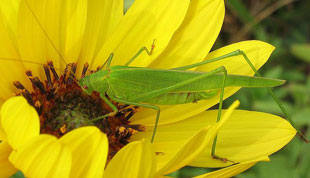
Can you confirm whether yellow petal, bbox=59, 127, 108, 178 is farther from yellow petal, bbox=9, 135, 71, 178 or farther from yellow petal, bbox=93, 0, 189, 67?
yellow petal, bbox=93, 0, 189, 67

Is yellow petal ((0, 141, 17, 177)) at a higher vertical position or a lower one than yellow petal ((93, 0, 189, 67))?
lower

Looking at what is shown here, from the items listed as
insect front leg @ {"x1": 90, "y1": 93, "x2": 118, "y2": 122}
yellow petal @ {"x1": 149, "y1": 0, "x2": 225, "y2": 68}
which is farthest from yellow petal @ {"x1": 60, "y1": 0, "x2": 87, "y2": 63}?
yellow petal @ {"x1": 149, "y1": 0, "x2": 225, "y2": 68}

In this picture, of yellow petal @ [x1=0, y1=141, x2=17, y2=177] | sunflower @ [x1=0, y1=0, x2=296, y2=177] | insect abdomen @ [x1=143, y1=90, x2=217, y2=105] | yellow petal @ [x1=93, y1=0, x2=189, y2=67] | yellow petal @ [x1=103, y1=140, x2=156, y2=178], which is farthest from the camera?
yellow petal @ [x1=93, y1=0, x2=189, y2=67]

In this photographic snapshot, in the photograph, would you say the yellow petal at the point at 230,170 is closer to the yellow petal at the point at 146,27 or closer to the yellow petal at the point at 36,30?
the yellow petal at the point at 146,27

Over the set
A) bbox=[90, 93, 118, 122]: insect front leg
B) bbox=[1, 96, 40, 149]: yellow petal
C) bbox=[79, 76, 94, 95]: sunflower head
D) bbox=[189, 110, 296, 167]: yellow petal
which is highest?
bbox=[1, 96, 40, 149]: yellow petal

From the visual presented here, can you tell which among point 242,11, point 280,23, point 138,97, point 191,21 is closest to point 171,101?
point 138,97

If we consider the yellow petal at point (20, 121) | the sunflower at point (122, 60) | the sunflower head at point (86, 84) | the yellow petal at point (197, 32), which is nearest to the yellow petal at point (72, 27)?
the sunflower at point (122, 60)

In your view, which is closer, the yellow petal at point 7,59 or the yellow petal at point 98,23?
the yellow petal at point 7,59
